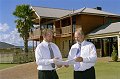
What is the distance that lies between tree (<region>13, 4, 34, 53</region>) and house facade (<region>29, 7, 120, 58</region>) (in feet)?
2.49

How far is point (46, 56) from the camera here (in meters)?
5.98

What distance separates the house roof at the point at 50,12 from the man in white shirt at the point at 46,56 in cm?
3501

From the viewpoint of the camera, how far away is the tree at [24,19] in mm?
43438

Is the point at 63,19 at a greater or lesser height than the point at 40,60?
greater

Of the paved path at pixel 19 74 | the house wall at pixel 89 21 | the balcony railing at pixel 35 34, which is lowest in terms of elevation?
the paved path at pixel 19 74

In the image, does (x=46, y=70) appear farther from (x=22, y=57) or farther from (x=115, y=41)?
(x=22, y=57)

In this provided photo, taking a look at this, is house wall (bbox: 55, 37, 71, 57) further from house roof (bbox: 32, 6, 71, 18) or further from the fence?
the fence

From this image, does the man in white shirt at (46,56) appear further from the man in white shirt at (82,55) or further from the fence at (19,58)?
the fence at (19,58)

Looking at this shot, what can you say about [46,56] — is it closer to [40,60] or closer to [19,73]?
[40,60]

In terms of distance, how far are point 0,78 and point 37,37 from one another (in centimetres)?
2429

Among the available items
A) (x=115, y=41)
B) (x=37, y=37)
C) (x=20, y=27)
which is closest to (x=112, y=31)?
(x=115, y=41)

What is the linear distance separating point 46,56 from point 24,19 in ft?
127

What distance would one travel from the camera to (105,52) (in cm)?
3244

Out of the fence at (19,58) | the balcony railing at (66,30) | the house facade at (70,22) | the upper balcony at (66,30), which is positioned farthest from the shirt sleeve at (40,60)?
the balcony railing at (66,30)
